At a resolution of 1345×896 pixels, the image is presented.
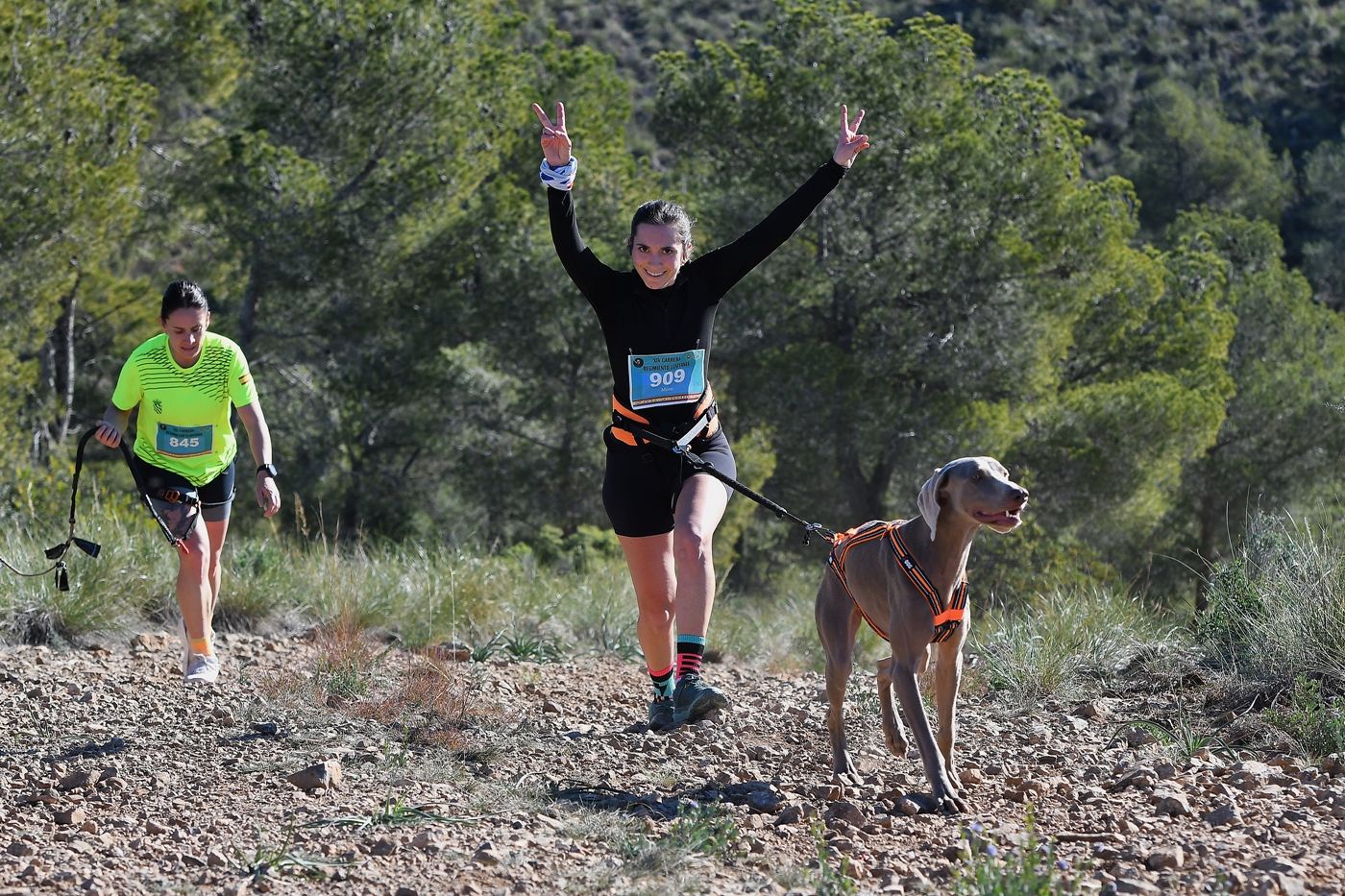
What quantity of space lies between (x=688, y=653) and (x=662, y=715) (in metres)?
0.34

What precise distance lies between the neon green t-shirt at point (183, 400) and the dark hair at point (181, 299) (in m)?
0.18

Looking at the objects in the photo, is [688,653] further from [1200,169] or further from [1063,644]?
[1200,169]

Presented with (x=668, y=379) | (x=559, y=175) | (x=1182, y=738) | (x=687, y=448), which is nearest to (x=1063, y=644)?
(x=1182, y=738)

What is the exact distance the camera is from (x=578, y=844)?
435 centimetres

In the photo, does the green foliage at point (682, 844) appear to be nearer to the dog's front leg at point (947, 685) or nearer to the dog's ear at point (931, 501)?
the dog's front leg at point (947, 685)

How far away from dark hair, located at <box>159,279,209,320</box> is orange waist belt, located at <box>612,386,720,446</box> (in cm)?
190

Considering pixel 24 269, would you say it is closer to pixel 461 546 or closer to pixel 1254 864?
pixel 461 546

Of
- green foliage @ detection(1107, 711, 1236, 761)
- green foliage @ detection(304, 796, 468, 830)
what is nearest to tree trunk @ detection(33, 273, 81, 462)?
green foliage @ detection(304, 796, 468, 830)

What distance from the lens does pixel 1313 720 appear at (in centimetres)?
545

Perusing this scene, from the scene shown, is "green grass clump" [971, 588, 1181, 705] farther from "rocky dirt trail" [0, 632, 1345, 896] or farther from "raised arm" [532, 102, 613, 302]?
"raised arm" [532, 102, 613, 302]

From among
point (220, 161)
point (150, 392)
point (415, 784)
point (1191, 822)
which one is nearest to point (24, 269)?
point (220, 161)

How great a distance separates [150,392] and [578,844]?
9.91 ft

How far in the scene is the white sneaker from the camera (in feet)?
21.0

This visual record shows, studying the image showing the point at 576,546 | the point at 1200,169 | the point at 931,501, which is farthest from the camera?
the point at 1200,169
